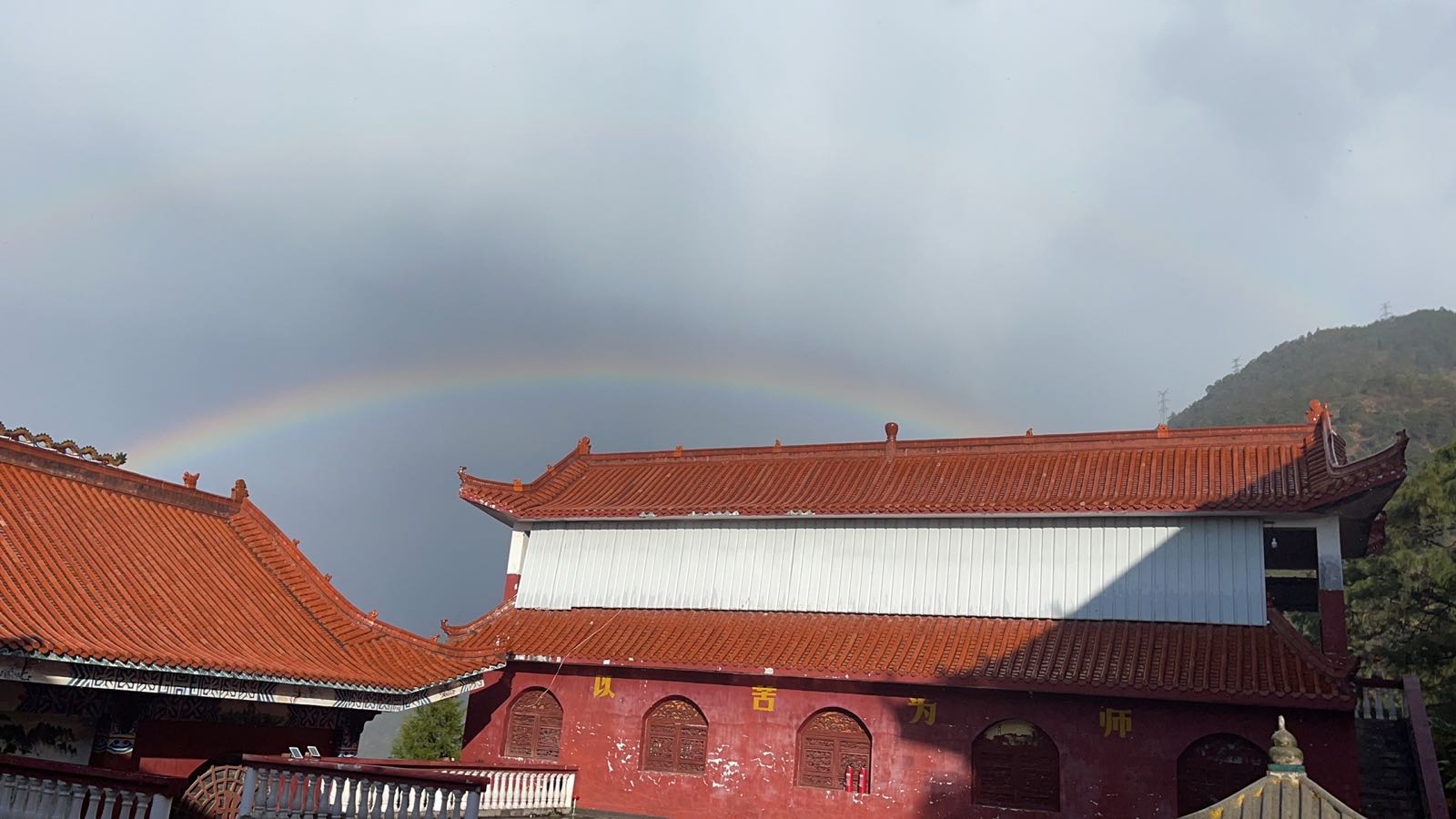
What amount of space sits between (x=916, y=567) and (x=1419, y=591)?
59.3 ft

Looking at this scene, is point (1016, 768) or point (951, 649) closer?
point (1016, 768)

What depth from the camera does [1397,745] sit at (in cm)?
1557

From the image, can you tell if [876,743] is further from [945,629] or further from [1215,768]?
[1215,768]

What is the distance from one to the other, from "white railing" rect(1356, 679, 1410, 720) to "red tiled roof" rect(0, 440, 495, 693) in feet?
44.9

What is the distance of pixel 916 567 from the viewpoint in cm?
1878

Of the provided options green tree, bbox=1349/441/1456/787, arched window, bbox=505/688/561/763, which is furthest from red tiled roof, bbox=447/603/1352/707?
green tree, bbox=1349/441/1456/787

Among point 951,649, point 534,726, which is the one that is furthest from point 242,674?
point 951,649

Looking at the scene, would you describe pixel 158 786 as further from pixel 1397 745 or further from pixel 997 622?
pixel 1397 745

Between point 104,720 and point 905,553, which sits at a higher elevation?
point 905,553

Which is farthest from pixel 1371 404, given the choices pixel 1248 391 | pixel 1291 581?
pixel 1291 581

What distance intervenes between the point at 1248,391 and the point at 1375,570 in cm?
9771

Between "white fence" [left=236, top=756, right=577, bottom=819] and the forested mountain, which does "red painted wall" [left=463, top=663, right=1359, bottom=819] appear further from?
"white fence" [left=236, top=756, right=577, bottom=819]

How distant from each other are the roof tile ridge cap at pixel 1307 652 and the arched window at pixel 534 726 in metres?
11.8

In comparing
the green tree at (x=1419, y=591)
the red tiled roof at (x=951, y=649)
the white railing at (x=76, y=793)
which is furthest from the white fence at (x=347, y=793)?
the green tree at (x=1419, y=591)
